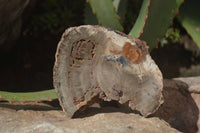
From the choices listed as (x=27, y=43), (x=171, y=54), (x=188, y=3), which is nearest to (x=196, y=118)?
(x=188, y=3)

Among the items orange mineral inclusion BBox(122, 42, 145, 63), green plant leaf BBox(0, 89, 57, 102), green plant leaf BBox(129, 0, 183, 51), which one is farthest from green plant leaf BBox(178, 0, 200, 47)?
green plant leaf BBox(0, 89, 57, 102)

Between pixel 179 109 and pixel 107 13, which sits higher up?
pixel 107 13

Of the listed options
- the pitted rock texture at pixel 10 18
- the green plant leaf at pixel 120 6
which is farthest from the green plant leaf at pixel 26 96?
the green plant leaf at pixel 120 6

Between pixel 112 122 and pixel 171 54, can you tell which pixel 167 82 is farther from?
pixel 171 54

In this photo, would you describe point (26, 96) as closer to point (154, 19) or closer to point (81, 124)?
point (81, 124)

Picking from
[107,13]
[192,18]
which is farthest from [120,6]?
[107,13]

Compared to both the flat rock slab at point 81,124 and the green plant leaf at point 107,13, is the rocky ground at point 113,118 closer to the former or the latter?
the flat rock slab at point 81,124
